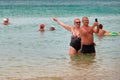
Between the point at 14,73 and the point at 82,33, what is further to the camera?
the point at 82,33

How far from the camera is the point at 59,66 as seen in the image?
11.4m

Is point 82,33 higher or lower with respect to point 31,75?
higher

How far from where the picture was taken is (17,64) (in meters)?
11.9

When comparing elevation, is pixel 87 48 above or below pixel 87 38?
below

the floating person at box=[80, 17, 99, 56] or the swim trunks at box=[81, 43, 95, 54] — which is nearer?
the floating person at box=[80, 17, 99, 56]

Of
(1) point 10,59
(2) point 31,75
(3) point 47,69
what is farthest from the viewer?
(1) point 10,59

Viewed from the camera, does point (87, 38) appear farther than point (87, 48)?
No

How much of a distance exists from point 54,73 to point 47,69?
0.69 meters

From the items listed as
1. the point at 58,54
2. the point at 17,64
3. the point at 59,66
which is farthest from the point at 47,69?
the point at 58,54

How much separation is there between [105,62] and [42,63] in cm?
182

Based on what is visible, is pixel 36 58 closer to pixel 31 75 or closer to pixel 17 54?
pixel 17 54

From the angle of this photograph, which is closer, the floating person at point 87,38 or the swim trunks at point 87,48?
the floating person at point 87,38

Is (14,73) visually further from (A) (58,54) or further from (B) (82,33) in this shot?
(A) (58,54)

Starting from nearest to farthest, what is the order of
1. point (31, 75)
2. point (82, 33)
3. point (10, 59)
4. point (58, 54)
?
1. point (31, 75)
2. point (82, 33)
3. point (10, 59)
4. point (58, 54)
